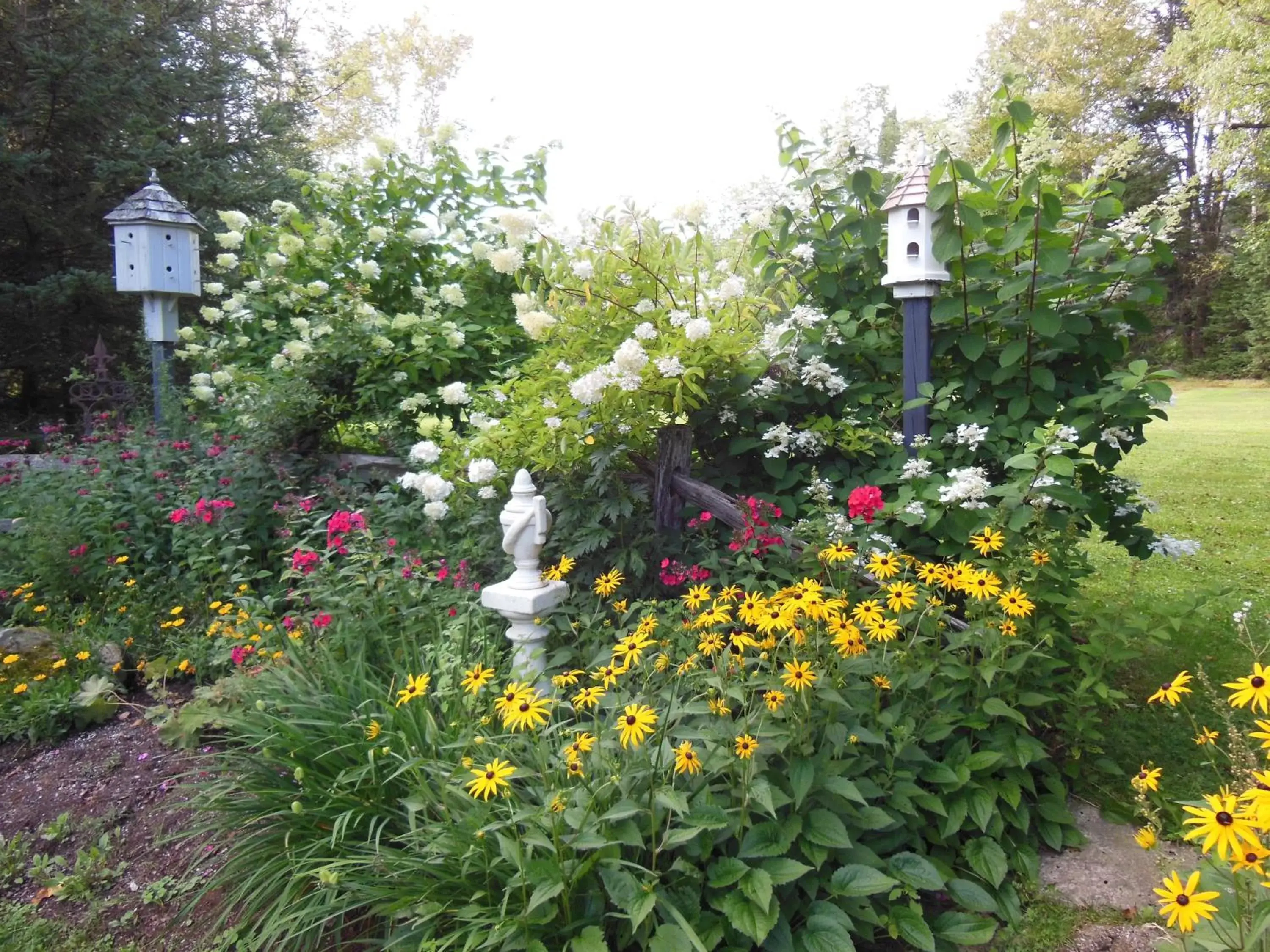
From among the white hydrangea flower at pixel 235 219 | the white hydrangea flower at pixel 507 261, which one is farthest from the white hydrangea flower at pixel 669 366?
the white hydrangea flower at pixel 235 219

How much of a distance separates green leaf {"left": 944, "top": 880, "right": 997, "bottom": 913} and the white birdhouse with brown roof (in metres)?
5.25

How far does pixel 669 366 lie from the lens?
2.50 meters

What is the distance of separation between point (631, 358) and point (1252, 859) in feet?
6.02

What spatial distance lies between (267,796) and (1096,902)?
77.5 inches

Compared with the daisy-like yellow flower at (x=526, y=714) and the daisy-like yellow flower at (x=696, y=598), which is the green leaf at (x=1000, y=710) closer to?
the daisy-like yellow flower at (x=696, y=598)

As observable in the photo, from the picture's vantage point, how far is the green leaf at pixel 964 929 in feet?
5.45

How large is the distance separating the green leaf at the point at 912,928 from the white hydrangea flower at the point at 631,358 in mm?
1570

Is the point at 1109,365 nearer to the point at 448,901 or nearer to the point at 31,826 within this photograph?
the point at 448,901

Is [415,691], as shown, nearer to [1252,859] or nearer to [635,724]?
[635,724]

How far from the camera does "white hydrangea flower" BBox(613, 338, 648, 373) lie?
247cm

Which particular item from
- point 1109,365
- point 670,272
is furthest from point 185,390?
point 1109,365

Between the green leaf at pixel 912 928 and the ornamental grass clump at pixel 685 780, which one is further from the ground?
the ornamental grass clump at pixel 685 780

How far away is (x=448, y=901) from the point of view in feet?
5.31

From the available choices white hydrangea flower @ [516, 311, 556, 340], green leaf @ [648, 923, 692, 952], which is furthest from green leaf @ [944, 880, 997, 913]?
white hydrangea flower @ [516, 311, 556, 340]
